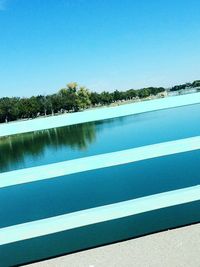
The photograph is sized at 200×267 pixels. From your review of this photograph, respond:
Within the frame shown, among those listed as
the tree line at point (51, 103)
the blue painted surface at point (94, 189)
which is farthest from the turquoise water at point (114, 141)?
the tree line at point (51, 103)

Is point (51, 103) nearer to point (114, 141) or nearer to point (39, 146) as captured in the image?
point (39, 146)

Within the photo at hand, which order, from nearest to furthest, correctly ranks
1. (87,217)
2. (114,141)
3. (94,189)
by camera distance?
(87,217)
(94,189)
(114,141)

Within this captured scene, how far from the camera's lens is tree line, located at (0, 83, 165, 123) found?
305ft

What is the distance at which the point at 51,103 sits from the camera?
102m

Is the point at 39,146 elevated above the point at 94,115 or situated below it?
below

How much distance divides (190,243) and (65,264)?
774mm

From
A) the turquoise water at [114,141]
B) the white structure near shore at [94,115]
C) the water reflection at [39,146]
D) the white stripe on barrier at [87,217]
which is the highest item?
the white structure near shore at [94,115]

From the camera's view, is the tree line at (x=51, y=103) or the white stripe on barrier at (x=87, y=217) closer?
the white stripe on barrier at (x=87, y=217)

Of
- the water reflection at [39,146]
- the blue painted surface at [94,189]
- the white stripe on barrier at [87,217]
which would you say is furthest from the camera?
the water reflection at [39,146]

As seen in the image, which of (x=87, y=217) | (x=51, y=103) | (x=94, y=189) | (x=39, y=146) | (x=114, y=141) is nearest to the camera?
(x=87, y=217)

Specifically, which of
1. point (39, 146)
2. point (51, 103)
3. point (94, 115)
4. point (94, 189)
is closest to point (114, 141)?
point (39, 146)

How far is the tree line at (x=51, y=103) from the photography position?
92.8m

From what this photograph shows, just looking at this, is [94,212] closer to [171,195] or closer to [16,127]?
[171,195]

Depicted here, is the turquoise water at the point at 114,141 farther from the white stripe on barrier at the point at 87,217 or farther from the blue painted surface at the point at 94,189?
the white stripe on barrier at the point at 87,217
